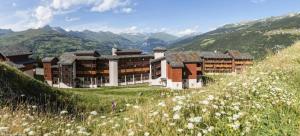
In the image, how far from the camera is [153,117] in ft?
26.0

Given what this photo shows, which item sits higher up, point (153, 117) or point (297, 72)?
point (297, 72)

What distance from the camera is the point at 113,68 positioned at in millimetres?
109750

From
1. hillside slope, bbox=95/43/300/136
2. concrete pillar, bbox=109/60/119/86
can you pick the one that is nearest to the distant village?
concrete pillar, bbox=109/60/119/86

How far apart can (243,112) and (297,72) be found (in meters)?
6.35

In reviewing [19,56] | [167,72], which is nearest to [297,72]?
[167,72]

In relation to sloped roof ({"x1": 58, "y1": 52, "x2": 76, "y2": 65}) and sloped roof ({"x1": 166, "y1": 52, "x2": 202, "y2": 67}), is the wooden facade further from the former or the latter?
sloped roof ({"x1": 166, "y1": 52, "x2": 202, "y2": 67})

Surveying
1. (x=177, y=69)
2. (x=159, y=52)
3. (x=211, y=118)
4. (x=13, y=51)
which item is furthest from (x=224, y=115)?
(x=13, y=51)

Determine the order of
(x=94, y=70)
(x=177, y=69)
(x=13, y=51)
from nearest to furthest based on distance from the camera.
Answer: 1. (x=177, y=69)
2. (x=94, y=70)
3. (x=13, y=51)

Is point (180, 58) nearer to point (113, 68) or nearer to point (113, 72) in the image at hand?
point (113, 68)

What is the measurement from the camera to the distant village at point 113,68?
331 ft

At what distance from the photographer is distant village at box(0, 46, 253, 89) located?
331 feet

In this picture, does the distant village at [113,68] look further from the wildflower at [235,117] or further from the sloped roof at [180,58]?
the wildflower at [235,117]

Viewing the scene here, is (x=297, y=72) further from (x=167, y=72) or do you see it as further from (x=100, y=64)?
(x=100, y=64)

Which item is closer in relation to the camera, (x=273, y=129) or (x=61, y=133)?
(x=273, y=129)
